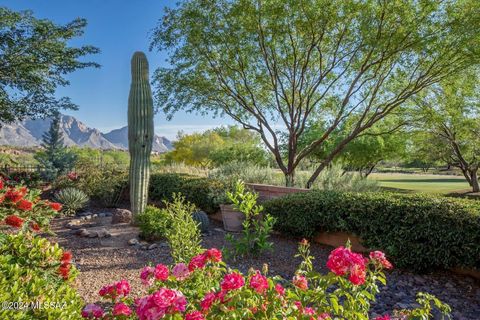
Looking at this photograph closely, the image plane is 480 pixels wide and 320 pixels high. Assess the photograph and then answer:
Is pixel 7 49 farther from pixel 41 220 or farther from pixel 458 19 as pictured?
pixel 458 19

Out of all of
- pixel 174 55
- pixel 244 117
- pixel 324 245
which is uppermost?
pixel 174 55

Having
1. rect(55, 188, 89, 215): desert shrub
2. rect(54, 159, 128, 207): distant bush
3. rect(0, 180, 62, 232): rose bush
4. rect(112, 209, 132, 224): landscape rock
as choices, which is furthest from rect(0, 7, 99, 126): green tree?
rect(0, 180, 62, 232): rose bush

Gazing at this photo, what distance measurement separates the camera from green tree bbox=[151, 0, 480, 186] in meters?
7.48

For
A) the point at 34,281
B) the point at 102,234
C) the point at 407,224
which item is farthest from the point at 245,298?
the point at 102,234

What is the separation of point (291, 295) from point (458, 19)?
8121mm

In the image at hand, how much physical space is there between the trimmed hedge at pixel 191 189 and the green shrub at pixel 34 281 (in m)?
4.27

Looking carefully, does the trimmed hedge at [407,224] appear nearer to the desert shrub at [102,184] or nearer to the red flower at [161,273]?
the red flower at [161,273]

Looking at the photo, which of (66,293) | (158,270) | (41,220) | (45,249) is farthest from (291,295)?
(41,220)

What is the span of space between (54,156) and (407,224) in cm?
1071

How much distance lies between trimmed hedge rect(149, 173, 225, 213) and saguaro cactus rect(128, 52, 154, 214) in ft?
2.64

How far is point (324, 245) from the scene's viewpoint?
522cm

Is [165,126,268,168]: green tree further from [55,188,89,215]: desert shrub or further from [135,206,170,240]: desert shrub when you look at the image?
[135,206,170,240]: desert shrub

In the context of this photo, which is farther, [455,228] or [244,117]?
[244,117]

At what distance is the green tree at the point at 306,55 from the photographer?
7.48 meters
